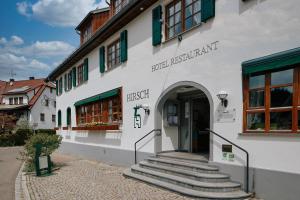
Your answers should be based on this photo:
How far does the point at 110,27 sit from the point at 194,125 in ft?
19.4

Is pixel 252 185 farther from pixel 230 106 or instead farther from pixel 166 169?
pixel 166 169

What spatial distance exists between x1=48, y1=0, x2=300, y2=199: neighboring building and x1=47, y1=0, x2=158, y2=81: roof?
5 centimetres

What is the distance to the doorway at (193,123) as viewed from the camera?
1048 cm

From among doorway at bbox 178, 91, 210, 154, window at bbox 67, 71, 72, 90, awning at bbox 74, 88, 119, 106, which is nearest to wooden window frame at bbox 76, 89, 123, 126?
awning at bbox 74, 88, 119, 106

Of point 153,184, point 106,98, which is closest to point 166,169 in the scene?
point 153,184

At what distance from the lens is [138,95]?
37.4 ft

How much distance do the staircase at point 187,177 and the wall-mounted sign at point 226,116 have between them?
4.23 ft

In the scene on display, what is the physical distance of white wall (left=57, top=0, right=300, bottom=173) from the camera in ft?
20.5

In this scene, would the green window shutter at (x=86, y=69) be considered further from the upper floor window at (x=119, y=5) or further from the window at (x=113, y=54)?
the upper floor window at (x=119, y=5)

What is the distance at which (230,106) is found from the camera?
741 centimetres

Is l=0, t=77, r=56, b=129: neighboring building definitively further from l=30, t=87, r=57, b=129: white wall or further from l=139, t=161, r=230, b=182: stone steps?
l=139, t=161, r=230, b=182: stone steps

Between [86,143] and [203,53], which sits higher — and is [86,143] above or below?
below

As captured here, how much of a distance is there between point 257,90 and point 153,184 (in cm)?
384

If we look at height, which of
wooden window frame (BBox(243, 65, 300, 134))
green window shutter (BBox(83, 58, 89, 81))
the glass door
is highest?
green window shutter (BBox(83, 58, 89, 81))
